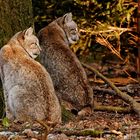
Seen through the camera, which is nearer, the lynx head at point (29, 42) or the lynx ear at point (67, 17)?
the lynx head at point (29, 42)

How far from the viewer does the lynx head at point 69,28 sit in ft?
39.3

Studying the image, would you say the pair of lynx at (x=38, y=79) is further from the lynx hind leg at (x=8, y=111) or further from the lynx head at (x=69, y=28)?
the lynx head at (x=69, y=28)

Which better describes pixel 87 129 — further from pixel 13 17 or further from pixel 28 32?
pixel 13 17

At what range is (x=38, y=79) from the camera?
341 inches

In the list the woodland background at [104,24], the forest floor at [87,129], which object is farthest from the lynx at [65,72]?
the woodland background at [104,24]

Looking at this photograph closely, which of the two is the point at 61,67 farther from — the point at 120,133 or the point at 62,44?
the point at 120,133

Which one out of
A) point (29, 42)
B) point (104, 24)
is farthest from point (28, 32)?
point (104, 24)

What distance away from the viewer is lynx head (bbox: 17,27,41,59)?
9281mm

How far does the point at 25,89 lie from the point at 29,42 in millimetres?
1092

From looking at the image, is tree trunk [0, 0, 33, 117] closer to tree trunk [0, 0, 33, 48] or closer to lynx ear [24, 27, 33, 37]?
tree trunk [0, 0, 33, 48]

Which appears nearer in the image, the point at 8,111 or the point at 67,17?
the point at 8,111

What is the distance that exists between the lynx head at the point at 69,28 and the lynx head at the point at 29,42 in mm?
2379

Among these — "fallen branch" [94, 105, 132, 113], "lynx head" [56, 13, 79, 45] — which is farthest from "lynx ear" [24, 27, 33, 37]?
"lynx head" [56, 13, 79, 45]

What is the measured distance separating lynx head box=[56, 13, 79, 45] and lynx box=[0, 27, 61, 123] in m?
2.92
